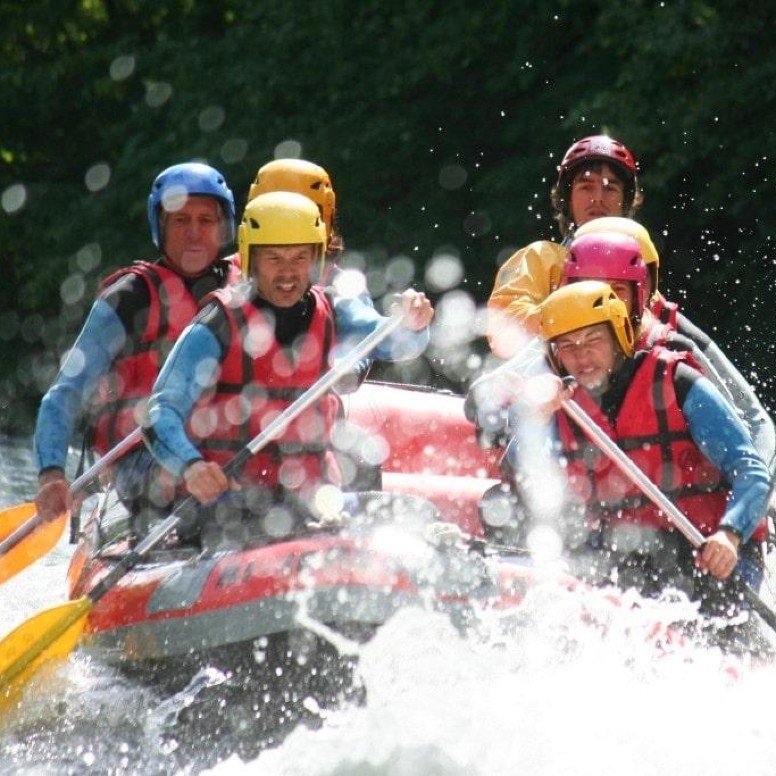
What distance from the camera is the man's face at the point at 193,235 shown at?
563 centimetres

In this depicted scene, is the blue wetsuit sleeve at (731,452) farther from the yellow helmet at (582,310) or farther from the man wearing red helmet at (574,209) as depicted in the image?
the man wearing red helmet at (574,209)

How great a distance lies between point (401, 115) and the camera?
12188mm

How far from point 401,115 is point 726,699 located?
326 inches

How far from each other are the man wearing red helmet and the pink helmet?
2.15 ft

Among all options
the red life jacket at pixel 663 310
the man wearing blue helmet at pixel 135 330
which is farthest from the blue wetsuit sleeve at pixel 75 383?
the red life jacket at pixel 663 310

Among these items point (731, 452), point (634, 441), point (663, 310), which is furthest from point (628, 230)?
point (731, 452)

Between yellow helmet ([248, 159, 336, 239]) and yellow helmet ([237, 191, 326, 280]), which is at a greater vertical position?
yellow helmet ([237, 191, 326, 280])

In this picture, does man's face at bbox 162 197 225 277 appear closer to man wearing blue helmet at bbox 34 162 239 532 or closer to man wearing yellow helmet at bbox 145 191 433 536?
man wearing blue helmet at bbox 34 162 239 532

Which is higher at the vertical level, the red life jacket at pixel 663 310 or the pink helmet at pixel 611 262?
the pink helmet at pixel 611 262

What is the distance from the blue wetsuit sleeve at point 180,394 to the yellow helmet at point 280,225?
0.92 ft

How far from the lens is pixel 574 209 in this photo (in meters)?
5.88

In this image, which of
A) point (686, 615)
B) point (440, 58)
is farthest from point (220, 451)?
point (440, 58)

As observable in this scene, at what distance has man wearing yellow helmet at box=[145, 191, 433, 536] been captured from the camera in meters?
4.83

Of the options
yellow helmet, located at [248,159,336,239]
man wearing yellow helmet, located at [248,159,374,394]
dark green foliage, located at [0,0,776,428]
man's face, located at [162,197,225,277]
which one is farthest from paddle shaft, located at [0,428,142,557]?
dark green foliage, located at [0,0,776,428]
